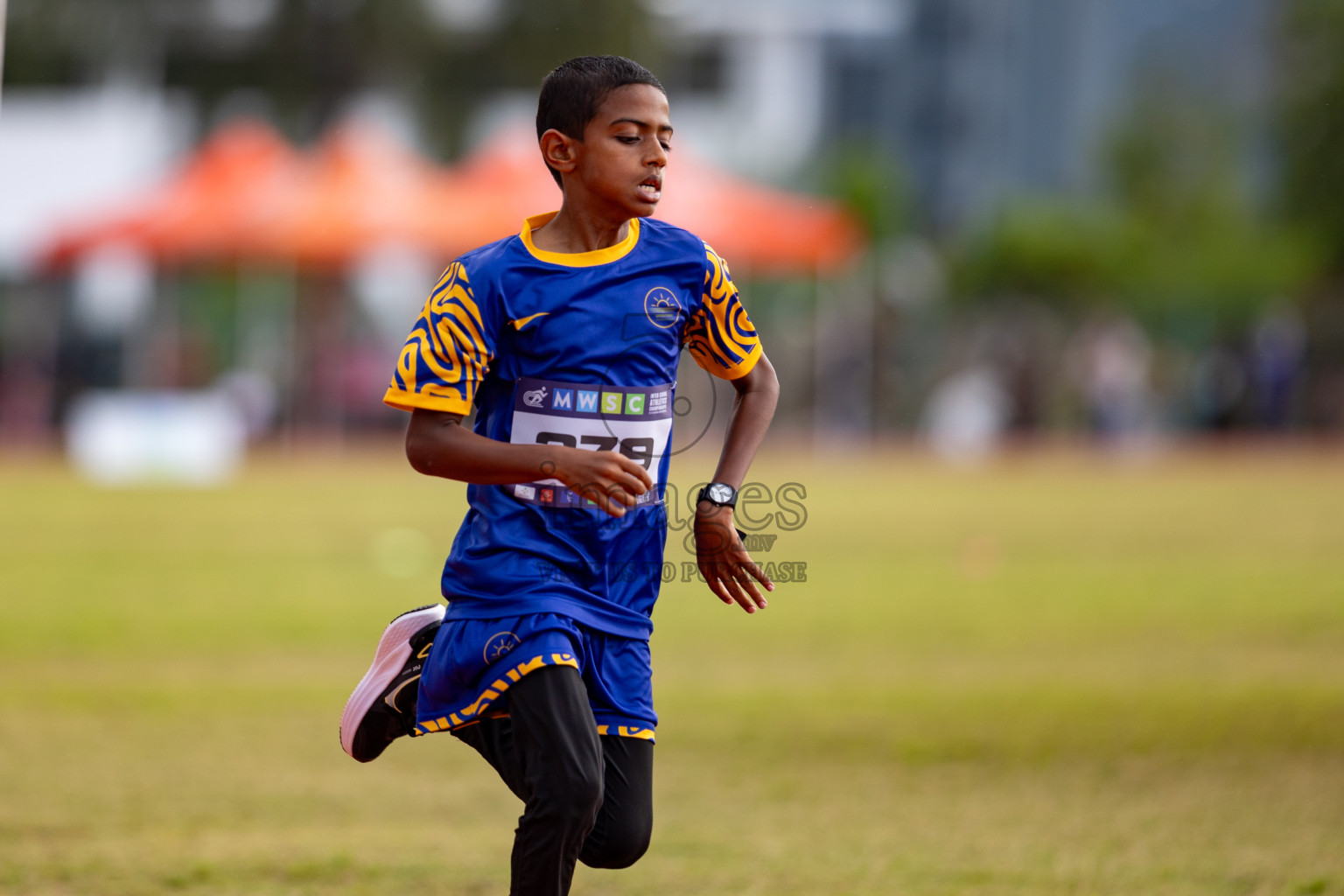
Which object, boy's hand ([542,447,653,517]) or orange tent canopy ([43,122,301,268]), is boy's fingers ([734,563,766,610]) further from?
orange tent canopy ([43,122,301,268])

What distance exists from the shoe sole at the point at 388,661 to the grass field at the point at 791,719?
3.18ft

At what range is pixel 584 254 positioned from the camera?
12.3ft

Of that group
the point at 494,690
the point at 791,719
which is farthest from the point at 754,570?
the point at 791,719

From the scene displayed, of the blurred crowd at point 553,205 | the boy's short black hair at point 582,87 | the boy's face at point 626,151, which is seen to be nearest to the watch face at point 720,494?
the boy's face at point 626,151

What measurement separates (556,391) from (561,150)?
55 cm

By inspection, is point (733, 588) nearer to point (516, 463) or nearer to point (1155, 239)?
point (516, 463)

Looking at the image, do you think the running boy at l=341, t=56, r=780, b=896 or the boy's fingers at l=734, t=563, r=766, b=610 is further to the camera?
the boy's fingers at l=734, t=563, r=766, b=610

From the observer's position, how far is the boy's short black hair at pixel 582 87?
373 cm

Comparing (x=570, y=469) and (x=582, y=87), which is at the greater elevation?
(x=582, y=87)

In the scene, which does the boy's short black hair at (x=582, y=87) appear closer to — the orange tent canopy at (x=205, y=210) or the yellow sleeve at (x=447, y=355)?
the yellow sleeve at (x=447, y=355)

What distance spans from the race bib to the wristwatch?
0.15m

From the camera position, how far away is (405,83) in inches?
1362

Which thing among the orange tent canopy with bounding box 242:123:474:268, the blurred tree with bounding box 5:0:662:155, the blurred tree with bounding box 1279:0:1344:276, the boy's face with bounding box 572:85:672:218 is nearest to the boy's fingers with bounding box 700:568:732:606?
the boy's face with bounding box 572:85:672:218

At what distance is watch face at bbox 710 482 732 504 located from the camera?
379 centimetres
